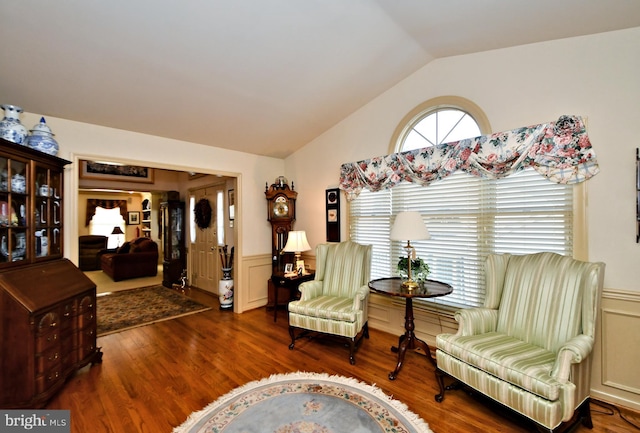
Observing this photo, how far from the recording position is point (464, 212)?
2.85 meters

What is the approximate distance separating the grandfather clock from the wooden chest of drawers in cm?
232

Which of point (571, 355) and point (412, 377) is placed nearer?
point (571, 355)

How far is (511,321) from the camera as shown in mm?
2211

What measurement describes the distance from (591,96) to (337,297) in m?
2.85

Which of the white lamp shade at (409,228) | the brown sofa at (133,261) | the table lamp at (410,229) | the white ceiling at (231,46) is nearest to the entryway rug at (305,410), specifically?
the table lamp at (410,229)

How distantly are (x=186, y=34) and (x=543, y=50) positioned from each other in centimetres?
292

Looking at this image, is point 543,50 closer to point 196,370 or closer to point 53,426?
point 196,370

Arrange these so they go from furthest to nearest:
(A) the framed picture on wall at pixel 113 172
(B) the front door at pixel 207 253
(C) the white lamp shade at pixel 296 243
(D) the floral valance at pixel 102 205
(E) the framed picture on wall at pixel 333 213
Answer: (D) the floral valance at pixel 102 205, (B) the front door at pixel 207 253, (A) the framed picture on wall at pixel 113 172, (E) the framed picture on wall at pixel 333 213, (C) the white lamp shade at pixel 296 243

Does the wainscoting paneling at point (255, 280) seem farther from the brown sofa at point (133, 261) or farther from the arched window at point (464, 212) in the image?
the brown sofa at point (133, 261)

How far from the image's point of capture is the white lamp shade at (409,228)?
254 centimetres

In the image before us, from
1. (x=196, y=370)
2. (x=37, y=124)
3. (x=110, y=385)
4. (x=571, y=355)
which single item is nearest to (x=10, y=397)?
(x=110, y=385)

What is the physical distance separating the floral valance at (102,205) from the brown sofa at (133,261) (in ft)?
8.41

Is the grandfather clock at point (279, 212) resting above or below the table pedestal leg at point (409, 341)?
above

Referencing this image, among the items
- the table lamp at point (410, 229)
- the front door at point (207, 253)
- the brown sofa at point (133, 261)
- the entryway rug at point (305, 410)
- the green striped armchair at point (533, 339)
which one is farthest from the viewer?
the brown sofa at point (133, 261)
